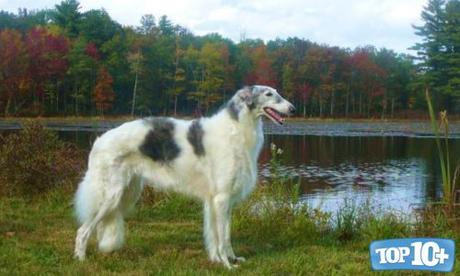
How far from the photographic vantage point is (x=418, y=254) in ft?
14.8

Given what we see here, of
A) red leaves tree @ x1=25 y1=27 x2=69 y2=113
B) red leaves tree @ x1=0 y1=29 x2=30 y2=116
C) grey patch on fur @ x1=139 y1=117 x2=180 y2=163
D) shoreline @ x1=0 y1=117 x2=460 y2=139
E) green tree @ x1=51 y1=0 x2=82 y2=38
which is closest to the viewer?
grey patch on fur @ x1=139 y1=117 x2=180 y2=163

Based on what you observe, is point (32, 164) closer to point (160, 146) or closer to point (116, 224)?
point (116, 224)

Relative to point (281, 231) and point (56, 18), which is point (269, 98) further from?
point (56, 18)

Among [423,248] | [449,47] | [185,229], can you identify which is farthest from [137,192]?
[449,47]

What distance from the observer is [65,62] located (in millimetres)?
70312

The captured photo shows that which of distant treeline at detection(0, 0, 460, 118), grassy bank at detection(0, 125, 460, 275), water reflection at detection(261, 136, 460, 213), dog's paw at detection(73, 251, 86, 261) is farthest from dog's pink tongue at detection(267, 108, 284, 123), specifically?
distant treeline at detection(0, 0, 460, 118)

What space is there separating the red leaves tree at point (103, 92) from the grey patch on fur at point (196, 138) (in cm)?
6402

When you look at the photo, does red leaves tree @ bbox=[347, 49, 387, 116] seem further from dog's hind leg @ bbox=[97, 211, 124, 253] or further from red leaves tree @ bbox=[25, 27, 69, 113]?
dog's hind leg @ bbox=[97, 211, 124, 253]

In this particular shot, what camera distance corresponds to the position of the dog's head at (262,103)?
709 centimetres

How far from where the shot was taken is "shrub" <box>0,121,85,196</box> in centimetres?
1119

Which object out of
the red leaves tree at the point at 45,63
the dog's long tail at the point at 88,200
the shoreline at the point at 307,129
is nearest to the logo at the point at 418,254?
the dog's long tail at the point at 88,200

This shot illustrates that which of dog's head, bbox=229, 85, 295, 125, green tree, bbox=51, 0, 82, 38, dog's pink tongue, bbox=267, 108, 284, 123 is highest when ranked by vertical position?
green tree, bbox=51, 0, 82, 38

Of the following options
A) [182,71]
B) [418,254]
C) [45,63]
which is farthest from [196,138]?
[182,71]

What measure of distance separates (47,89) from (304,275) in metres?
67.4
